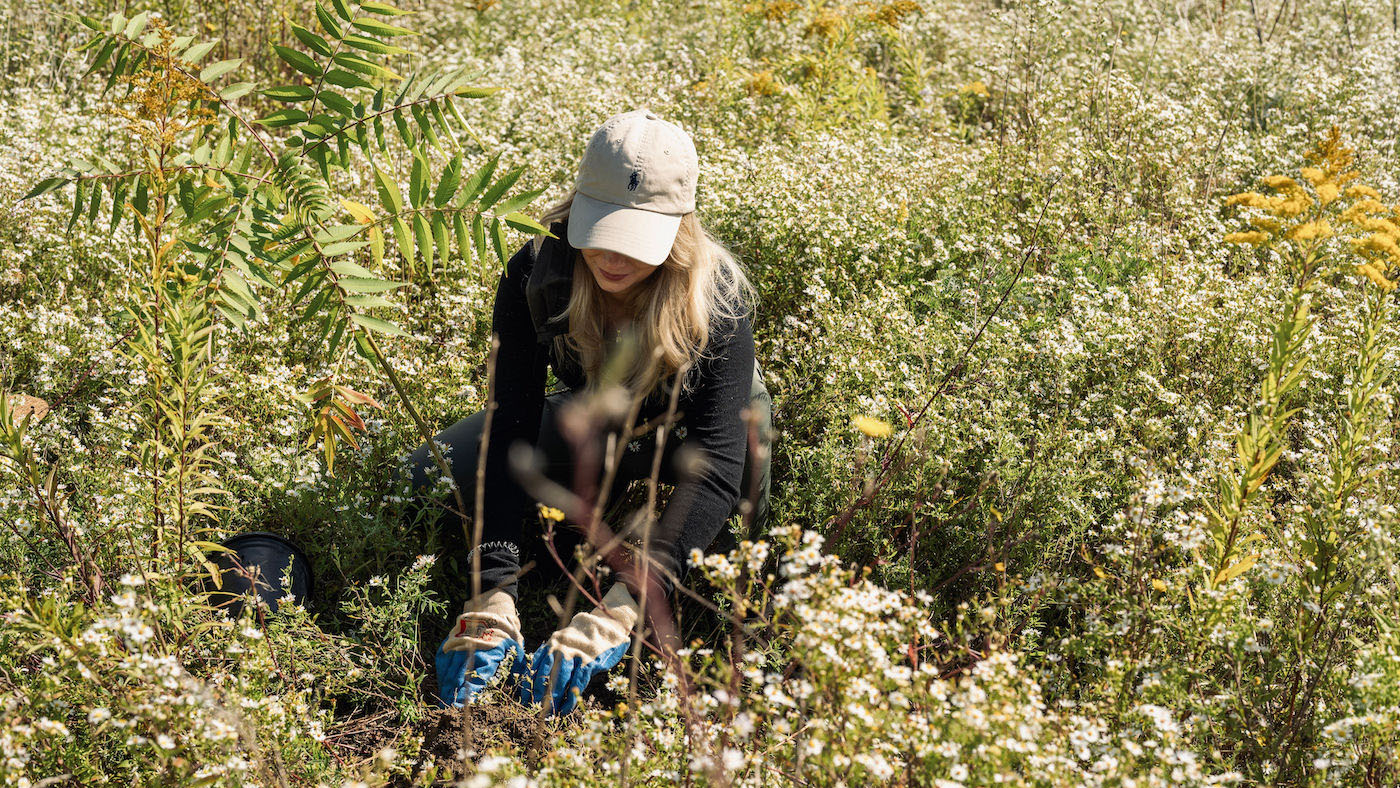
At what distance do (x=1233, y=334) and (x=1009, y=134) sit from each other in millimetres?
2133

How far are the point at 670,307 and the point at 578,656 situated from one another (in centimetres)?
92

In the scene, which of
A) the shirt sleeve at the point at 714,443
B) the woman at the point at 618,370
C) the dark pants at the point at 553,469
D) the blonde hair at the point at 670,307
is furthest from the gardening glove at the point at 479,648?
the blonde hair at the point at 670,307

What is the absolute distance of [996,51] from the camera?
675cm

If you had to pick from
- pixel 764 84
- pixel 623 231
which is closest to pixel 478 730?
pixel 623 231

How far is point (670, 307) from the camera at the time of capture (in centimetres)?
284

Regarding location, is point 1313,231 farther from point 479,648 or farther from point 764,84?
point 764,84

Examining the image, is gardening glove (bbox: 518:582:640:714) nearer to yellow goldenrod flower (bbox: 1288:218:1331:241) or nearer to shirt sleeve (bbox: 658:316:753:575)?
shirt sleeve (bbox: 658:316:753:575)

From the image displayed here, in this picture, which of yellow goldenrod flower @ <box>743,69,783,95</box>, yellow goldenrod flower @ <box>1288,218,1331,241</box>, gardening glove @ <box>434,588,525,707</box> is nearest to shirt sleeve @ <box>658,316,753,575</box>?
gardening glove @ <box>434,588,525,707</box>

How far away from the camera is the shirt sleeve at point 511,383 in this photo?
9.95ft

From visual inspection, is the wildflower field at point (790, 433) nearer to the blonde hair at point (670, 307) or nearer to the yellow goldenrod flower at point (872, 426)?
the yellow goldenrod flower at point (872, 426)

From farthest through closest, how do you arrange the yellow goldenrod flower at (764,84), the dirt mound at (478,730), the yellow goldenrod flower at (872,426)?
1. the yellow goldenrod flower at (764,84)
2. the yellow goldenrod flower at (872,426)
3. the dirt mound at (478,730)

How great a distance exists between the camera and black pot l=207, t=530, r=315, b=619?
2801mm

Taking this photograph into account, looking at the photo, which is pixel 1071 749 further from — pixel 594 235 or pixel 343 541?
pixel 343 541

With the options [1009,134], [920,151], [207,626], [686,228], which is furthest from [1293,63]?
[207,626]
